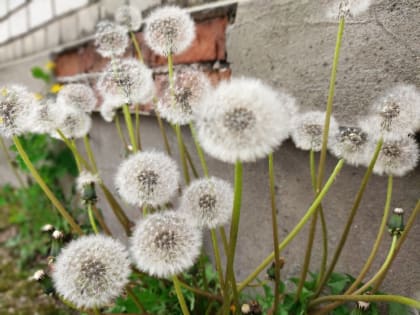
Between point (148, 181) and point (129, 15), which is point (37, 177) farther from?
point (129, 15)

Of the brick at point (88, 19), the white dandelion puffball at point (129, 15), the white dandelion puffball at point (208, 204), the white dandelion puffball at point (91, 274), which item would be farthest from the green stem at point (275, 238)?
the brick at point (88, 19)

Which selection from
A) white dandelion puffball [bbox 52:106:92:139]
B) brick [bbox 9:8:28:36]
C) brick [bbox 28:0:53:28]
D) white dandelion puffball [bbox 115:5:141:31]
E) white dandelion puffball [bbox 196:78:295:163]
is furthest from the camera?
brick [bbox 9:8:28:36]

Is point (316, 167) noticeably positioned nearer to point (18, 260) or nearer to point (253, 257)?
point (253, 257)

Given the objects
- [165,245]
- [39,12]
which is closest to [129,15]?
[165,245]

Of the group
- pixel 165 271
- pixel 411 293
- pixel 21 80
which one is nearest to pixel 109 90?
pixel 165 271

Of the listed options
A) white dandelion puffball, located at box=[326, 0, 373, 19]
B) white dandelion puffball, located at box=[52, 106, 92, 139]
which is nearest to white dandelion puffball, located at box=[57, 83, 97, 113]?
white dandelion puffball, located at box=[52, 106, 92, 139]

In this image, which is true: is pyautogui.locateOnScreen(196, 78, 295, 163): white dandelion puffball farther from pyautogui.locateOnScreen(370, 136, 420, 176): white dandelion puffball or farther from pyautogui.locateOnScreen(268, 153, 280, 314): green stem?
pyautogui.locateOnScreen(370, 136, 420, 176): white dandelion puffball
